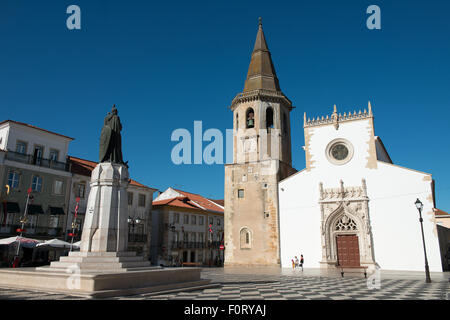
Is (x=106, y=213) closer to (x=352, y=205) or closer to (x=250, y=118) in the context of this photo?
(x=352, y=205)

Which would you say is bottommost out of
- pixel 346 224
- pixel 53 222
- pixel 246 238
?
pixel 246 238

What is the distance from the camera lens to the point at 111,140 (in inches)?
503

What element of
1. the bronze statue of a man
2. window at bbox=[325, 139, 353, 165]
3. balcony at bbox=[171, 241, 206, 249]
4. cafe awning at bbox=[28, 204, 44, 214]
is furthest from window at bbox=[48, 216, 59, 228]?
window at bbox=[325, 139, 353, 165]

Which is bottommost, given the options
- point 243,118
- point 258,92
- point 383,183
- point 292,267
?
point 292,267

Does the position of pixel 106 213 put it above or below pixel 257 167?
below

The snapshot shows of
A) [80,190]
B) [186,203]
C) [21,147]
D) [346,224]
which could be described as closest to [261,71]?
[346,224]

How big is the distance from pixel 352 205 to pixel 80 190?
2310 centimetres

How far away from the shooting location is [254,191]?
97.7ft

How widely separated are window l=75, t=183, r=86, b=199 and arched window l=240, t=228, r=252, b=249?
14.7 m

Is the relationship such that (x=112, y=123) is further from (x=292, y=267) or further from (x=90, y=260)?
(x=292, y=267)

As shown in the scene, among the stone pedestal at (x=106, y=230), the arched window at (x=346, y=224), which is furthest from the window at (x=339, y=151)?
the stone pedestal at (x=106, y=230)

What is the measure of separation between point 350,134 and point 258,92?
30.7ft

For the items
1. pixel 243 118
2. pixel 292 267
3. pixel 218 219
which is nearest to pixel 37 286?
pixel 292 267

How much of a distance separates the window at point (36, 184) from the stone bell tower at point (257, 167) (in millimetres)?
15766
